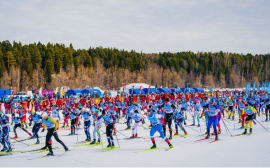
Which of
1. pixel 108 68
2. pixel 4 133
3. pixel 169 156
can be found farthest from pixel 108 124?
pixel 108 68

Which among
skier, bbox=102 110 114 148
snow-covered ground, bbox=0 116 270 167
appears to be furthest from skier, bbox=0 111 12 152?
skier, bbox=102 110 114 148

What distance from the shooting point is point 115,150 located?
1013cm

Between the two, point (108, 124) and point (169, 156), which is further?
point (108, 124)

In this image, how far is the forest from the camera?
6519cm

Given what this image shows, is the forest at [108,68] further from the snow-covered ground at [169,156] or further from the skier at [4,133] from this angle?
the snow-covered ground at [169,156]

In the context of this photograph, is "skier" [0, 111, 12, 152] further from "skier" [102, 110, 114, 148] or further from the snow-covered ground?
"skier" [102, 110, 114, 148]

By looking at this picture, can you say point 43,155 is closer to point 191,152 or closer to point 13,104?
point 191,152

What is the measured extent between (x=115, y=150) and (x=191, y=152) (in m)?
3.00

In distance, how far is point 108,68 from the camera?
3403 inches

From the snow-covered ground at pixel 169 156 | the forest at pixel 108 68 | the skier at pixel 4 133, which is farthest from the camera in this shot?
the forest at pixel 108 68

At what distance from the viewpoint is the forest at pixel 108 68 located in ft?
214

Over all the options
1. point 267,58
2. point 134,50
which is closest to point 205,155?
point 134,50

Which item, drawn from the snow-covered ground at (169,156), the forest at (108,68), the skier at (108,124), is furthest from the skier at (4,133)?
the forest at (108,68)

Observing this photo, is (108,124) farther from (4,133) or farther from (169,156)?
(4,133)
